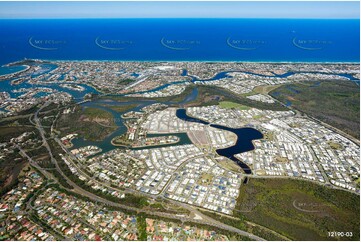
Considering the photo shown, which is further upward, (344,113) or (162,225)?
(162,225)

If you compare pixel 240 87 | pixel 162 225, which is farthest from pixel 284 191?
pixel 240 87

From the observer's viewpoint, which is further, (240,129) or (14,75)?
(14,75)

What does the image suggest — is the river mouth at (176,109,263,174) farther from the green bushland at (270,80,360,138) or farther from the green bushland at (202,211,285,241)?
the green bushland at (270,80,360,138)

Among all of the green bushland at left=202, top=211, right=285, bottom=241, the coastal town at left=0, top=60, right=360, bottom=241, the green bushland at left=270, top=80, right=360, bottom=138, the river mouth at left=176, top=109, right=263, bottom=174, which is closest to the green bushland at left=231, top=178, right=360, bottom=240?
the green bushland at left=202, top=211, right=285, bottom=241

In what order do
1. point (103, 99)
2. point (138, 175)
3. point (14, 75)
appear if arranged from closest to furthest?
point (138, 175), point (103, 99), point (14, 75)

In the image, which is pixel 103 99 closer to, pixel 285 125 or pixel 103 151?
pixel 103 151

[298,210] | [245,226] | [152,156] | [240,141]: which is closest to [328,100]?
[240,141]

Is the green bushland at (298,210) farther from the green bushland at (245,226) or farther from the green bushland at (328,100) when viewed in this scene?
the green bushland at (328,100)
